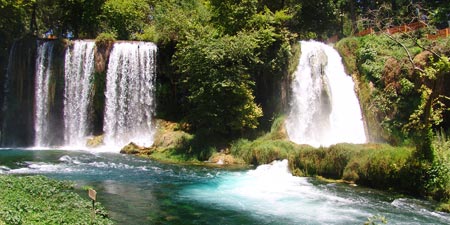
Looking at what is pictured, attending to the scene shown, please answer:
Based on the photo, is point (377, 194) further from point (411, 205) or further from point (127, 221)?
point (127, 221)

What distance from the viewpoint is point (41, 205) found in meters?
10.6

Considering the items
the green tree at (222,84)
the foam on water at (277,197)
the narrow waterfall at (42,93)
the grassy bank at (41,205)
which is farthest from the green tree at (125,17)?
the grassy bank at (41,205)

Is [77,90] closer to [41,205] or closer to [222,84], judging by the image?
[222,84]

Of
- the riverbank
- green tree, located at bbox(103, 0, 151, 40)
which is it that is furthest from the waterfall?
green tree, located at bbox(103, 0, 151, 40)

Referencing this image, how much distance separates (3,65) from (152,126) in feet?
42.2

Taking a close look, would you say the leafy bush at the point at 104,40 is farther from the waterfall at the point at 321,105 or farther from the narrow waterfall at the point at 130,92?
the waterfall at the point at 321,105

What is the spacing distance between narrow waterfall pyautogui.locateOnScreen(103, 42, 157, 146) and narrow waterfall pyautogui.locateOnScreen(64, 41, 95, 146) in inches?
65.9

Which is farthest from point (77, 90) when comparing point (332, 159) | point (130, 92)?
point (332, 159)

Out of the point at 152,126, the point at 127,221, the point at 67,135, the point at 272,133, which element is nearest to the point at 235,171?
the point at 272,133

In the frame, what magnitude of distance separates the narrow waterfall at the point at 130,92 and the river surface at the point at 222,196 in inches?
381

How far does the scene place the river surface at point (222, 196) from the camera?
1207 centimetres

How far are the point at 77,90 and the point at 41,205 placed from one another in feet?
76.8

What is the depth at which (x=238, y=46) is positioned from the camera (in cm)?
2642

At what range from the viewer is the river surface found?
1207cm
